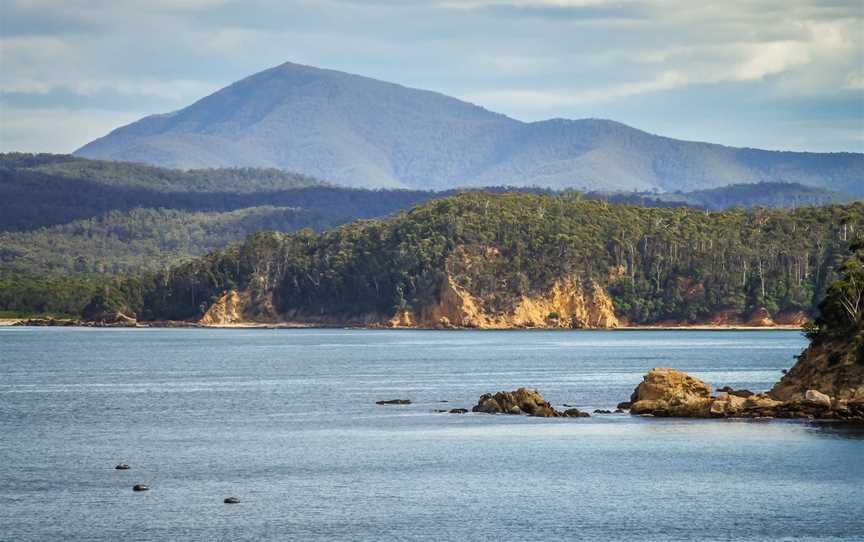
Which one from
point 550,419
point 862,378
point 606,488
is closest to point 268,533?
point 606,488

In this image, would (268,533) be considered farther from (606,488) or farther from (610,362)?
(610,362)

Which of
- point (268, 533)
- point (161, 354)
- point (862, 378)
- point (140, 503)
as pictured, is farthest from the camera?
point (161, 354)

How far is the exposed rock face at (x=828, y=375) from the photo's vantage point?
78.8m

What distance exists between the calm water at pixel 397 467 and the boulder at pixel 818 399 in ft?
10.2

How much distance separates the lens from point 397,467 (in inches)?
2459

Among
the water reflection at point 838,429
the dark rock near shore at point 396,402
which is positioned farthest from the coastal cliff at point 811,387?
the dark rock near shore at point 396,402

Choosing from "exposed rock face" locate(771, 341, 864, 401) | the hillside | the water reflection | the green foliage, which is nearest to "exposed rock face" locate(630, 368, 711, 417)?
"exposed rock face" locate(771, 341, 864, 401)

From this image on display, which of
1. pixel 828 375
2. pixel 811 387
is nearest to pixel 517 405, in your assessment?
pixel 811 387

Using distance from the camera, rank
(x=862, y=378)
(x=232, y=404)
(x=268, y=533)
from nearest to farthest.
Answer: (x=268, y=533)
(x=862, y=378)
(x=232, y=404)

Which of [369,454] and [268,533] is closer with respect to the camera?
[268,533]

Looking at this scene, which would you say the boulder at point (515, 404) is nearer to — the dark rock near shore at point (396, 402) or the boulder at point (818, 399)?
the dark rock near shore at point (396, 402)

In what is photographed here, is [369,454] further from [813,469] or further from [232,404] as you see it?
[232,404]

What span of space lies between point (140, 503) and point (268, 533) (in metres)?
7.81

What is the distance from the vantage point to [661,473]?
60562mm
